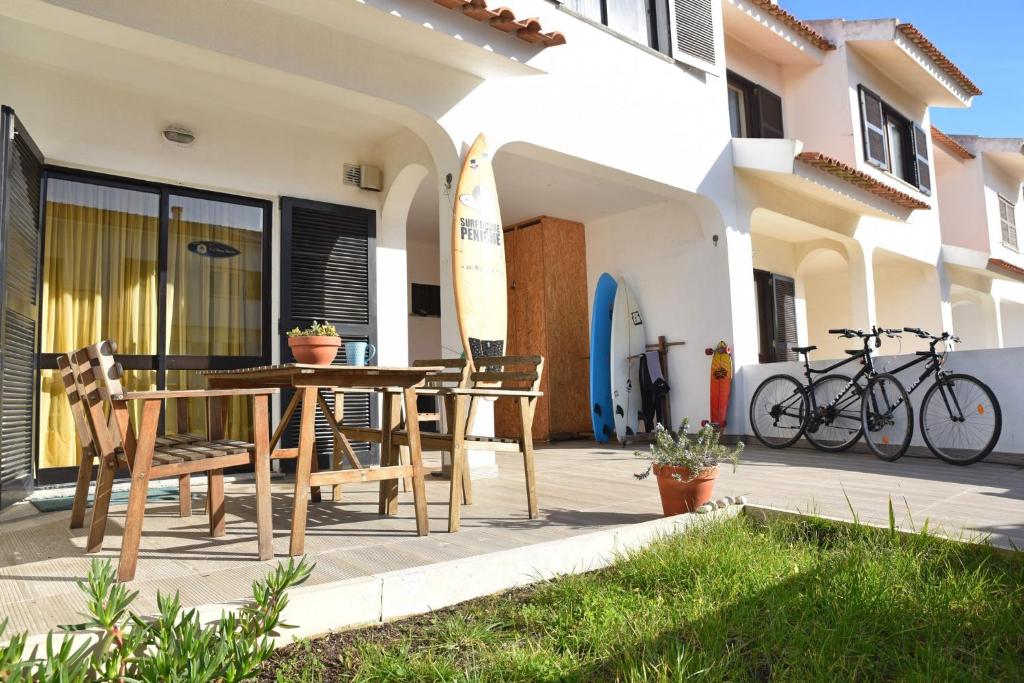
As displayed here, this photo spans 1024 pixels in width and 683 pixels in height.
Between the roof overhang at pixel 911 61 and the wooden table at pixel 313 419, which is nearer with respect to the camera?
the wooden table at pixel 313 419

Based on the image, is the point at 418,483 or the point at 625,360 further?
the point at 625,360

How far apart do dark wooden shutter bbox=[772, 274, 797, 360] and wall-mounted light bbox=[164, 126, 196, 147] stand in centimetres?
696

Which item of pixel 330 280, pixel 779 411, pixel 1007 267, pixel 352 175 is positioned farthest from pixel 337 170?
pixel 1007 267

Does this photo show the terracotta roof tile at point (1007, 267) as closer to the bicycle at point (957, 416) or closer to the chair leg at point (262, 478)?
the bicycle at point (957, 416)

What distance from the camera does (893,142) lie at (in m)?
9.38

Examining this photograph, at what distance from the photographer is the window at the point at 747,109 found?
7.96 meters

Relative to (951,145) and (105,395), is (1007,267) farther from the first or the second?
(105,395)

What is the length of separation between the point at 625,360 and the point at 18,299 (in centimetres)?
524

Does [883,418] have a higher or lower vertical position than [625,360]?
lower

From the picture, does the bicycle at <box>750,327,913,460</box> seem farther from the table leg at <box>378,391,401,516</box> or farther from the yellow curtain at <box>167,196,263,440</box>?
the yellow curtain at <box>167,196,263,440</box>

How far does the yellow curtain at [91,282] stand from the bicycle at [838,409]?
15.8 ft

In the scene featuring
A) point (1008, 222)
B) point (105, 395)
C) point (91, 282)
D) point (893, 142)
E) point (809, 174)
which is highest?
point (893, 142)

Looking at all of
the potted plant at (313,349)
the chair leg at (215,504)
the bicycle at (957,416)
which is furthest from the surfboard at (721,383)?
the chair leg at (215,504)

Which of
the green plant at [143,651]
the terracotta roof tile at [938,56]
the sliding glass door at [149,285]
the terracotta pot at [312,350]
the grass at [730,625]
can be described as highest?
the terracotta roof tile at [938,56]
